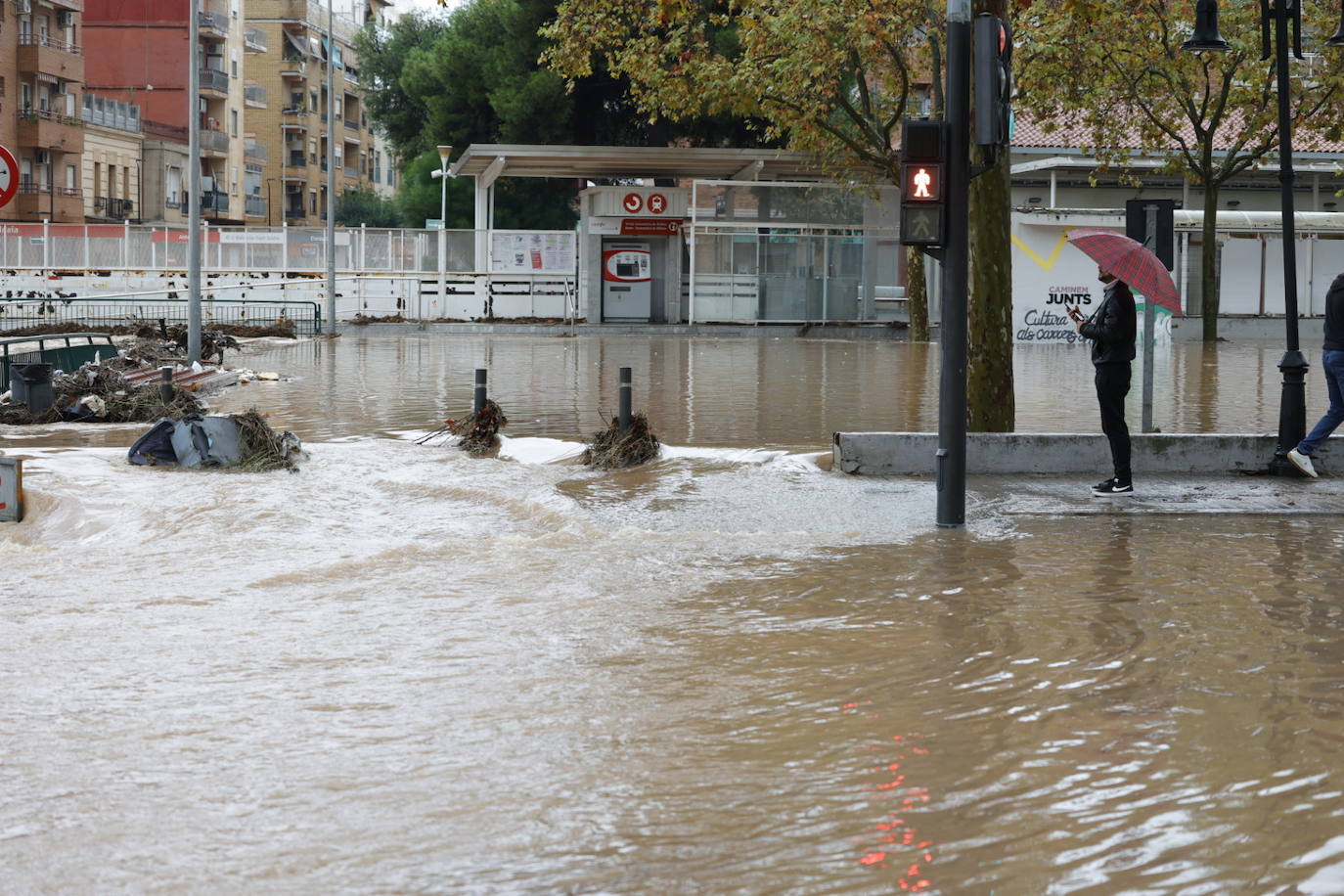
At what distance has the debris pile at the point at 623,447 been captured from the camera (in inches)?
517

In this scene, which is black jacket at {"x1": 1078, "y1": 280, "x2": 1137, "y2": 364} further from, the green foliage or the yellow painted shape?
the green foliage

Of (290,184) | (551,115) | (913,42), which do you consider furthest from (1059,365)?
(290,184)

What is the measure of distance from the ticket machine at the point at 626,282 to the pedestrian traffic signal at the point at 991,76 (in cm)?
3263

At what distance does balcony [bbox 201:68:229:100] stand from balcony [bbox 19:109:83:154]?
16.5 metres

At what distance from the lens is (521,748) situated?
17.8 feet

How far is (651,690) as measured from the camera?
20.4 feet

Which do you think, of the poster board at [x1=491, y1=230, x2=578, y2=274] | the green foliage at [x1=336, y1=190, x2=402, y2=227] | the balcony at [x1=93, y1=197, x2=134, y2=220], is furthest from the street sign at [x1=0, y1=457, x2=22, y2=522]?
the green foliage at [x1=336, y1=190, x2=402, y2=227]

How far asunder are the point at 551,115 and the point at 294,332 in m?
12.0

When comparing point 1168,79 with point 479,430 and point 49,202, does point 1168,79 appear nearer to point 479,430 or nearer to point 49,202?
point 479,430

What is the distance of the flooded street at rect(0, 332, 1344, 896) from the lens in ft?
14.6

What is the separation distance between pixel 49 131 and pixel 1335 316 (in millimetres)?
60327

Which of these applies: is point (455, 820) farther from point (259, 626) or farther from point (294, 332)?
point (294, 332)

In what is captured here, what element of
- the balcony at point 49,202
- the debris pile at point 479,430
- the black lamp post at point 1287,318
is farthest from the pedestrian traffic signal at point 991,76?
the balcony at point 49,202

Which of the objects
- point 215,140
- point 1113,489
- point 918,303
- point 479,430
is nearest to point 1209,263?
point 918,303
